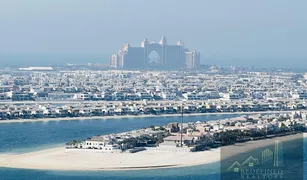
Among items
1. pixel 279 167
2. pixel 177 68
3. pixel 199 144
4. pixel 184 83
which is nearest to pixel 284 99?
pixel 184 83

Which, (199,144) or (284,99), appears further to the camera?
(284,99)

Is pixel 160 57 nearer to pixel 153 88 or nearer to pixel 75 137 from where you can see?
pixel 153 88

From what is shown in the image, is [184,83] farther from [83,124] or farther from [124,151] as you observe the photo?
[124,151]

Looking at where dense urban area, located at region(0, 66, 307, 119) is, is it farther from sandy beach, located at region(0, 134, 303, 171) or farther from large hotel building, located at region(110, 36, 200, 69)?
sandy beach, located at region(0, 134, 303, 171)

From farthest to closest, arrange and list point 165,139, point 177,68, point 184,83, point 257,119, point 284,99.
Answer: point 177,68 → point 184,83 → point 284,99 → point 257,119 → point 165,139

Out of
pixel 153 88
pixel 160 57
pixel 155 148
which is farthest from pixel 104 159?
pixel 160 57

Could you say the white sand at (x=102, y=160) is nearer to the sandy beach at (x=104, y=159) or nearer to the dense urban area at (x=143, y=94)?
the sandy beach at (x=104, y=159)

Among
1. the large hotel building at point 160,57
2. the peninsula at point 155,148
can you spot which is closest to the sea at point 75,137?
the peninsula at point 155,148
